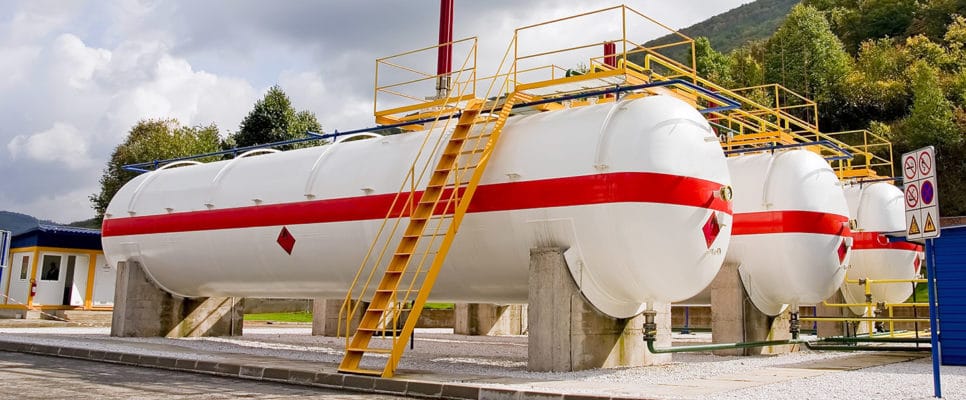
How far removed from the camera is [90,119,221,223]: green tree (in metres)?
51.9

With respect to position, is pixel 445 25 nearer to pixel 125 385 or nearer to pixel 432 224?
pixel 432 224

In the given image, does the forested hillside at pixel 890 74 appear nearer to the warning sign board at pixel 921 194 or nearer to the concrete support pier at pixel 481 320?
the concrete support pier at pixel 481 320

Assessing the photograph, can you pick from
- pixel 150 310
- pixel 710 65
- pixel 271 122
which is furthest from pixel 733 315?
pixel 710 65

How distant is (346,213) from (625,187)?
544 cm

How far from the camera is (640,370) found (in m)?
12.4

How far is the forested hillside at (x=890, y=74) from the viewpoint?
50.0 metres

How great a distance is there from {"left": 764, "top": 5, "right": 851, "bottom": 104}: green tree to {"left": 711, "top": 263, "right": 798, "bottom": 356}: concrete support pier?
163 feet

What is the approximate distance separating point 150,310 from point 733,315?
1299cm

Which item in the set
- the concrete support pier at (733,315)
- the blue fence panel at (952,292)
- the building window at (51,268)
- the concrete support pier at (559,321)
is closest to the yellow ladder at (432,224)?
the concrete support pier at (559,321)

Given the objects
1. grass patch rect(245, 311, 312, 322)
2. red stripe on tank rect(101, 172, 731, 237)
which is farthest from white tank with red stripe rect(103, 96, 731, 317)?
grass patch rect(245, 311, 312, 322)

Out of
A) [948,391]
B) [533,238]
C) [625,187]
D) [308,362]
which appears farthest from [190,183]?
[948,391]

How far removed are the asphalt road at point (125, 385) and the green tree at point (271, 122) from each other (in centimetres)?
3558

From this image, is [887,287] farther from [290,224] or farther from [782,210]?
[290,224]

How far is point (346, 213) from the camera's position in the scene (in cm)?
1454
